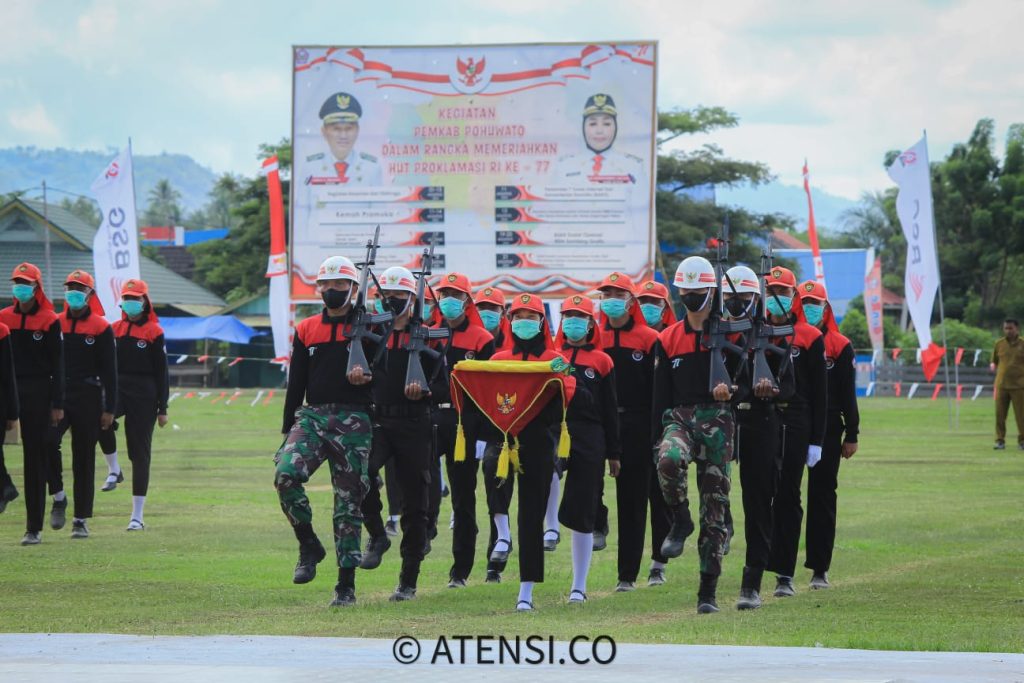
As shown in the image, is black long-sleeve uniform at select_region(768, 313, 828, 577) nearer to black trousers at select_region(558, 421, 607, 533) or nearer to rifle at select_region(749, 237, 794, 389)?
rifle at select_region(749, 237, 794, 389)

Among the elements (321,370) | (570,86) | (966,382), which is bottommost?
(966,382)

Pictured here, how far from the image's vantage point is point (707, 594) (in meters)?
11.4

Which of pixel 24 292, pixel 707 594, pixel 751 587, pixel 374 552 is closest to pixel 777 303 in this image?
pixel 751 587

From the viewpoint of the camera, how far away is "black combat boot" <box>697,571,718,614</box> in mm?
11305

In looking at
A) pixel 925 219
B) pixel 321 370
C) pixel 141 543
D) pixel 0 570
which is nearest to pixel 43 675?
pixel 321 370

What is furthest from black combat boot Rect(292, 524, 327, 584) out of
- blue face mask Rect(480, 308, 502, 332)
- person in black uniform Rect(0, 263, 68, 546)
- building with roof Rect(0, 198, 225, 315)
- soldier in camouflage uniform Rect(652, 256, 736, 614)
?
building with roof Rect(0, 198, 225, 315)

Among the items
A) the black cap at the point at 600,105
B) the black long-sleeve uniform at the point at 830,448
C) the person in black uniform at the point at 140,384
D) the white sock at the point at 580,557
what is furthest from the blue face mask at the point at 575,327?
the black cap at the point at 600,105

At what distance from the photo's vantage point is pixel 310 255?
1329 inches

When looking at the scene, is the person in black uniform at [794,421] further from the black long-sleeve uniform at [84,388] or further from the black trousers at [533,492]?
the black long-sleeve uniform at [84,388]

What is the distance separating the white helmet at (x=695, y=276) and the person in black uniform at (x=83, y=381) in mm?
6122

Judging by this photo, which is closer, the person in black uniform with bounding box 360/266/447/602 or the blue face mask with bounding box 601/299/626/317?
the person in black uniform with bounding box 360/266/447/602

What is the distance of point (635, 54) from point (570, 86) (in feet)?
4.34

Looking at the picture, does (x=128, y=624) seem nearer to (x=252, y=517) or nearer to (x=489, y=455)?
(x=489, y=455)

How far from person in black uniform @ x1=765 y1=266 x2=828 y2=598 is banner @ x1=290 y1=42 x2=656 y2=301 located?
2036 centimetres
